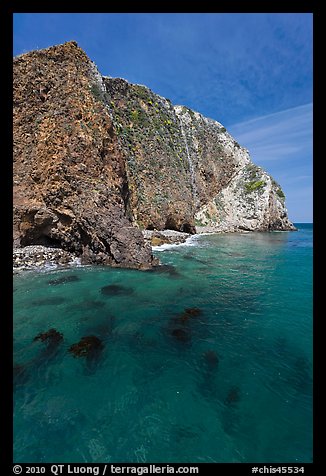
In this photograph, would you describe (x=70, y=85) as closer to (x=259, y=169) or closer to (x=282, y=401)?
(x=282, y=401)

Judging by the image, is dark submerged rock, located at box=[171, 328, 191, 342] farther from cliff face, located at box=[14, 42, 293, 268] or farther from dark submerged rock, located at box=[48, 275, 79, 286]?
cliff face, located at box=[14, 42, 293, 268]

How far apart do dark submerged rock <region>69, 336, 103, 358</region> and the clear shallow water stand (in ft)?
0.85

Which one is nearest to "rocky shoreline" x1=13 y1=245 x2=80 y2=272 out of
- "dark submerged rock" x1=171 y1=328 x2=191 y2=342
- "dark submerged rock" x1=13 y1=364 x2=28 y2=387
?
"dark submerged rock" x1=13 y1=364 x2=28 y2=387

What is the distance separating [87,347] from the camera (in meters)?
9.81

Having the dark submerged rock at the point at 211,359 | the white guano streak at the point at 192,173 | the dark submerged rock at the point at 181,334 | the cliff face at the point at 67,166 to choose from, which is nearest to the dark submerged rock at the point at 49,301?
the dark submerged rock at the point at 181,334

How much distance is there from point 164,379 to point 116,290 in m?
9.58

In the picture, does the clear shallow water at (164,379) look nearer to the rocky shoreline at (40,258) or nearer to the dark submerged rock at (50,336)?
the dark submerged rock at (50,336)

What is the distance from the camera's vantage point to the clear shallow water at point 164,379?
5867mm

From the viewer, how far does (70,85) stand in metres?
28.8

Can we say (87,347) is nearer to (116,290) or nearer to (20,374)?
(20,374)

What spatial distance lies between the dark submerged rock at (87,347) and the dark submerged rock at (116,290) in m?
5.79

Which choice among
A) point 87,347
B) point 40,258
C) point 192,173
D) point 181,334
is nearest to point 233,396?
point 181,334

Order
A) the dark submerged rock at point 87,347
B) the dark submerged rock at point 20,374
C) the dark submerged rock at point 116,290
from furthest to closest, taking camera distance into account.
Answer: the dark submerged rock at point 116,290 → the dark submerged rock at point 87,347 → the dark submerged rock at point 20,374
